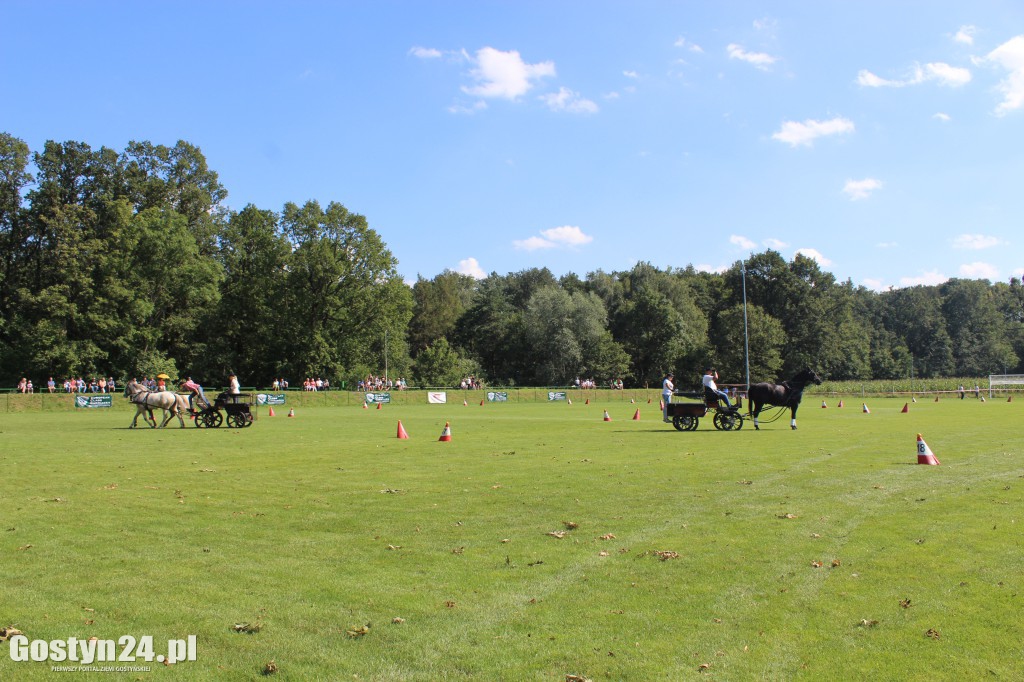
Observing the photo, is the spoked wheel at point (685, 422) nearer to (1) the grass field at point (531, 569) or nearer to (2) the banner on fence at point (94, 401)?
(1) the grass field at point (531, 569)

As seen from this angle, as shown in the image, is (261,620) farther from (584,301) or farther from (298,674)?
(584,301)

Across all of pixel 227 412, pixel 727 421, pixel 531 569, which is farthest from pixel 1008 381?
pixel 531 569

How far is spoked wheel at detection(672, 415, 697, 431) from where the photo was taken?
24234 millimetres

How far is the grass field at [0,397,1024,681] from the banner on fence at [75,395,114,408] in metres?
37.5

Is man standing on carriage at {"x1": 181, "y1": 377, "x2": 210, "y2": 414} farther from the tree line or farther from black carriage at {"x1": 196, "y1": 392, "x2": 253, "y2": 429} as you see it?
the tree line

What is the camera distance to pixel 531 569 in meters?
6.84

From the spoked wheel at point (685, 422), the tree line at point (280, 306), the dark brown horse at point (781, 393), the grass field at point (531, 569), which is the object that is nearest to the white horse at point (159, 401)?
the grass field at point (531, 569)

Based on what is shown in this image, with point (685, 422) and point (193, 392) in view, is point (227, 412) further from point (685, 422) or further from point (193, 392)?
point (685, 422)

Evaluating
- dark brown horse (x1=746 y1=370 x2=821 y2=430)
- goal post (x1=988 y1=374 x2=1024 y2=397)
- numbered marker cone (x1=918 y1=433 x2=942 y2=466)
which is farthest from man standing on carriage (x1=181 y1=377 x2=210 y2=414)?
goal post (x1=988 y1=374 x2=1024 y2=397)

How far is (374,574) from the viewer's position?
6699 mm

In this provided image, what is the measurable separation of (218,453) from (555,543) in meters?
11.9

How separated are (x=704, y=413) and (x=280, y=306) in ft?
180

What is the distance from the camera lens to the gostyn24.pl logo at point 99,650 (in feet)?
16.0

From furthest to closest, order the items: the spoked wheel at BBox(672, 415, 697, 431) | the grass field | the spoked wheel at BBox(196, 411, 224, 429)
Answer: the spoked wheel at BBox(196, 411, 224, 429) → the spoked wheel at BBox(672, 415, 697, 431) → the grass field
